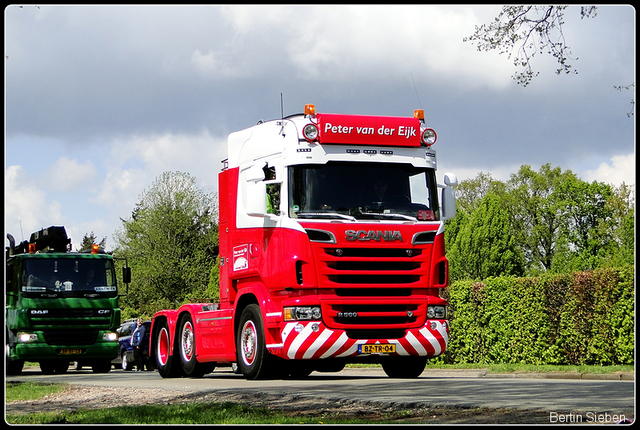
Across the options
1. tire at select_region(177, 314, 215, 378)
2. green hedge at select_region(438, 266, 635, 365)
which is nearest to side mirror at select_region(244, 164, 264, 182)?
tire at select_region(177, 314, 215, 378)

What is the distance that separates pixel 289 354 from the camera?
13.7 m

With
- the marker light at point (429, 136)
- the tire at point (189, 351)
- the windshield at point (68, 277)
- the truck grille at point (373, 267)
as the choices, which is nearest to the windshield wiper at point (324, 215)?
the truck grille at point (373, 267)

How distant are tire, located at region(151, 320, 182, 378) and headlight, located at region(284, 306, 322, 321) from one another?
4781 millimetres

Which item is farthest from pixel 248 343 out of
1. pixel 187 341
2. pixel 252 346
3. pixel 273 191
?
pixel 187 341

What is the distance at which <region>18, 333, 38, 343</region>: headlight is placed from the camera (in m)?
22.2

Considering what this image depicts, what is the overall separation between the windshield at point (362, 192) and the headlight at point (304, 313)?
141 cm

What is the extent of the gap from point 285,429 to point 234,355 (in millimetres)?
7475

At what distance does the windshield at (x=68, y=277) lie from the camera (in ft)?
73.2

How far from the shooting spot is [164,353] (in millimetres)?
18266

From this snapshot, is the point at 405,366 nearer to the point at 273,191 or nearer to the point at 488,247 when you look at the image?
the point at 273,191

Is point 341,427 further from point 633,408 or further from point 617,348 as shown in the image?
point 617,348

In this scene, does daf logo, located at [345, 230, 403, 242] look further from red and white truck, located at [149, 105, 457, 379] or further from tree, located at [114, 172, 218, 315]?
tree, located at [114, 172, 218, 315]

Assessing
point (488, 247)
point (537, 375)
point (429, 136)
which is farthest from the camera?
point (488, 247)

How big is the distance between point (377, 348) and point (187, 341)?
4.82 meters
